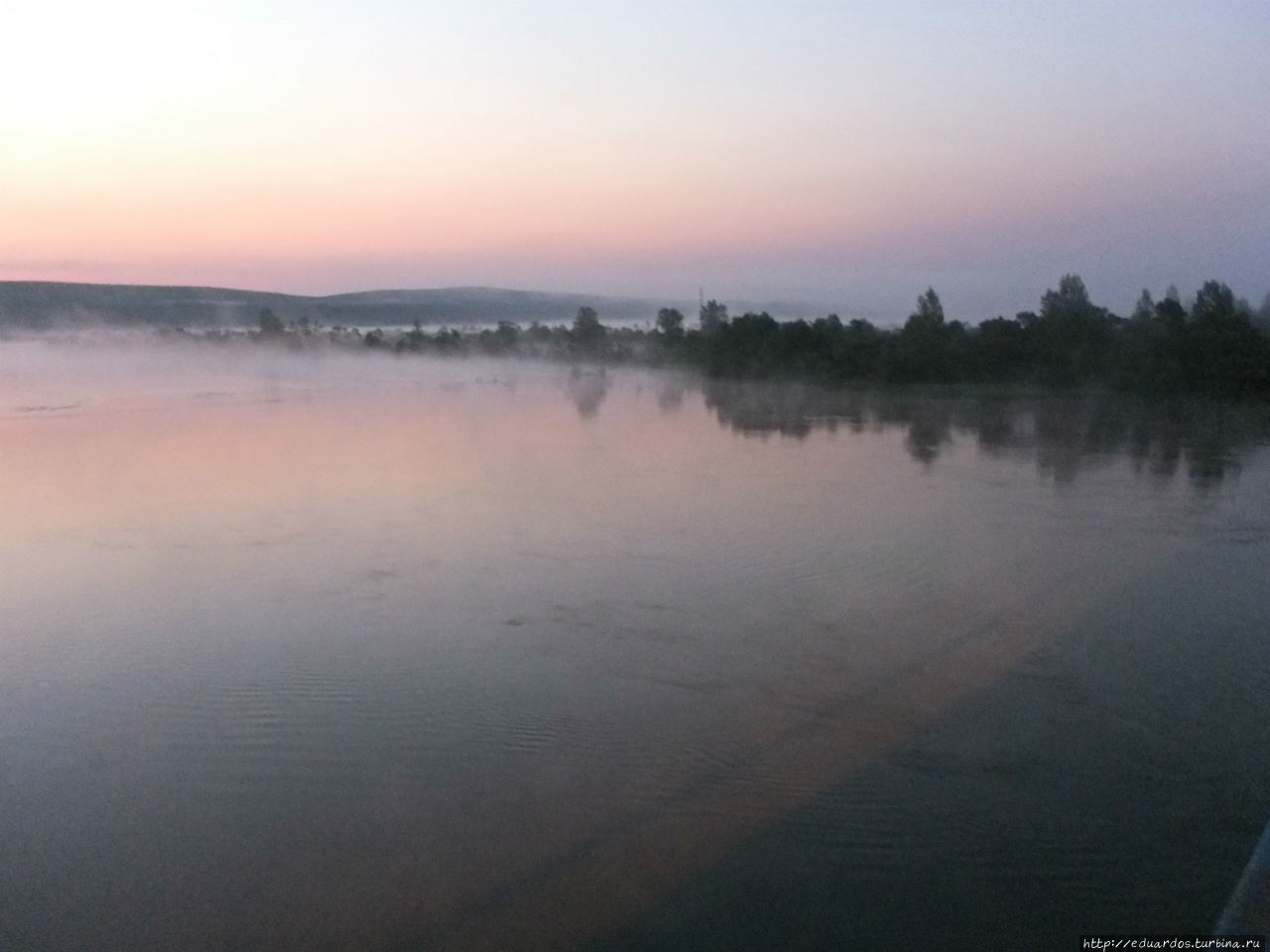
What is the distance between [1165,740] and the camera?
5684 millimetres

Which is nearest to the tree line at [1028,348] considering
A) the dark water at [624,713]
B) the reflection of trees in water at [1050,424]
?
the reflection of trees in water at [1050,424]

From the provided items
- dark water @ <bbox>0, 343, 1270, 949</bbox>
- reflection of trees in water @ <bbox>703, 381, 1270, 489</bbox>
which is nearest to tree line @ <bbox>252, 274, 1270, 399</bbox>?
reflection of trees in water @ <bbox>703, 381, 1270, 489</bbox>

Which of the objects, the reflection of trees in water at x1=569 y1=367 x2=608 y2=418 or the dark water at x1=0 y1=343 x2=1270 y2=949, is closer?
the dark water at x1=0 y1=343 x2=1270 y2=949

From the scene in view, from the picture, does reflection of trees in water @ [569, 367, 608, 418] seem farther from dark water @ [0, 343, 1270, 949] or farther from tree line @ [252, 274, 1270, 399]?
dark water @ [0, 343, 1270, 949]

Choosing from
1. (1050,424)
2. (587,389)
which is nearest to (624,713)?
(1050,424)

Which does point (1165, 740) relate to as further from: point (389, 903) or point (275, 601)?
point (275, 601)

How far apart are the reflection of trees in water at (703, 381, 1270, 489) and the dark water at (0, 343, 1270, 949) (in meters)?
3.24

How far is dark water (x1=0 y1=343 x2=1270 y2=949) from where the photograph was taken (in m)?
4.24

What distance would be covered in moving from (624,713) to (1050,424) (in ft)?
59.5

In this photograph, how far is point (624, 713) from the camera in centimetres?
604

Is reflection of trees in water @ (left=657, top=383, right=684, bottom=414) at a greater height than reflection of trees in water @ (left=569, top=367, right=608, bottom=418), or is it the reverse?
reflection of trees in water @ (left=657, top=383, right=684, bottom=414)

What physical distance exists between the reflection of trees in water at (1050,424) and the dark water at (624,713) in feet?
10.6

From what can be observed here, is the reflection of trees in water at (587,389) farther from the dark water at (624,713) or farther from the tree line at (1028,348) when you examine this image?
the dark water at (624,713)

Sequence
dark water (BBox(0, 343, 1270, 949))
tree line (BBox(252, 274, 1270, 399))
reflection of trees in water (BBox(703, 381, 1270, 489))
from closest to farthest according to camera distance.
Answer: dark water (BBox(0, 343, 1270, 949)) → reflection of trees in water (BBox(703, 381, 1270, 489)) → tree line (BBox(252, 274, 1270, 399))
